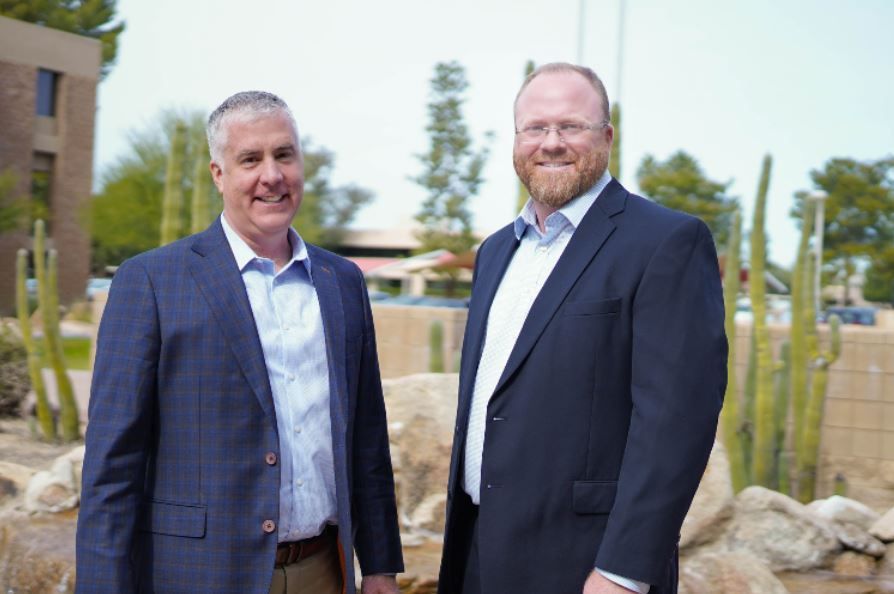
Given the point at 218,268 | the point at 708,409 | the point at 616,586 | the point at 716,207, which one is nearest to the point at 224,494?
the point at 218,268

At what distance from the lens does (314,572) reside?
8.58 ft

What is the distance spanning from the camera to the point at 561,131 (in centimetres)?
261

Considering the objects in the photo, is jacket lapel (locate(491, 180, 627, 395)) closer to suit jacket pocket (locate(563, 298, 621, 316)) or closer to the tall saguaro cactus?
suit jacket pocket (locate(563, 298, 621, 316))

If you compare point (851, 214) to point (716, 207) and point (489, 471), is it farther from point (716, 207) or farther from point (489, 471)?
point (489, 471)

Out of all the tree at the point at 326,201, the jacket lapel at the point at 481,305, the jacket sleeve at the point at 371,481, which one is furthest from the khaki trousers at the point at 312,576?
the tree at the point at 326,201

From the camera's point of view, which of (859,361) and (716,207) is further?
(716,207)

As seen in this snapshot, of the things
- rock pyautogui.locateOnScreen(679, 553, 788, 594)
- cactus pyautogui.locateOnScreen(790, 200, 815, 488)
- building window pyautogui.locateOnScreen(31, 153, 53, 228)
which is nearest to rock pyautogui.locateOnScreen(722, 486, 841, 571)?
rock pyautogui.locateOnScreen(679, 553, 788, 594)

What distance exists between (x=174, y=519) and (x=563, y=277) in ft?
3.47

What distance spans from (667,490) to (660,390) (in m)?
0.22

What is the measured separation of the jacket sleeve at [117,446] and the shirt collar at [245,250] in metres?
0.26

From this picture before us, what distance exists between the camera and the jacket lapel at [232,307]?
2453mm

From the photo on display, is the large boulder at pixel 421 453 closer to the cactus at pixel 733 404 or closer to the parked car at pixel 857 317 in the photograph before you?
the cactus at pixel 733 404

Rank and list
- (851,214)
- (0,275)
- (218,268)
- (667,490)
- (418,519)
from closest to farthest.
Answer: (667,490) → (218,268) → (418,519) → (0,275) → (851,214)

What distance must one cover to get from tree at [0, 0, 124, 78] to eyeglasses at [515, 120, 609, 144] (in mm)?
34581
